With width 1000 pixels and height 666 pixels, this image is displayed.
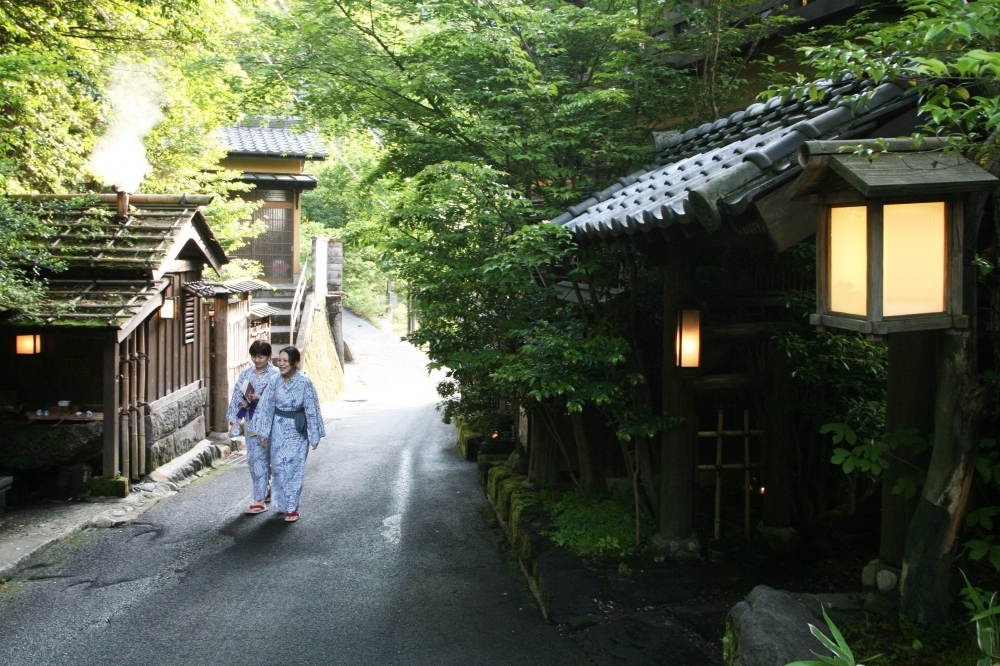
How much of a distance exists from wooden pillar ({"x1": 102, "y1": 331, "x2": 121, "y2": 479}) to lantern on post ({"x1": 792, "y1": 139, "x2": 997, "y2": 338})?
31.8 ft

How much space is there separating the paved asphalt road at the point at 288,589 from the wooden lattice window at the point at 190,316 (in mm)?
3374

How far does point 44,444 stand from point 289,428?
3.77 meters

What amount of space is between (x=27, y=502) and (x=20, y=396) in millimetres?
2042

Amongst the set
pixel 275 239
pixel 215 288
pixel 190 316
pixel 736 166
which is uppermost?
pixel 275 239

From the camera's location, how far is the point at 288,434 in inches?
411

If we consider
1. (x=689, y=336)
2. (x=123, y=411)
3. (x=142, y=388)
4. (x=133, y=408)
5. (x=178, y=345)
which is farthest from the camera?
(x=178, y=345)

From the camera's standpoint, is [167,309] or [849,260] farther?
[167,309]

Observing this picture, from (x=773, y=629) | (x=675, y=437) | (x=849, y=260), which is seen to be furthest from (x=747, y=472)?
(x=849, y=260)

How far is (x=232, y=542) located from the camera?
938 cm

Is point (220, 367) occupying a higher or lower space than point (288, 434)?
higher

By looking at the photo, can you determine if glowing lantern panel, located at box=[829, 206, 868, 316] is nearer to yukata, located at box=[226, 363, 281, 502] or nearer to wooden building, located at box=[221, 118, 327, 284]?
yukata, located at box=[226, 363, 281, 502]

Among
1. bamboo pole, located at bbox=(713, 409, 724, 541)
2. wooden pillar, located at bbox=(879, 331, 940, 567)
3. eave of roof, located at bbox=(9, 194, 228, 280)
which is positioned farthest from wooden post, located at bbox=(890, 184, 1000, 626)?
eave of roof, located at bbox=(9, 194, 228, 280)

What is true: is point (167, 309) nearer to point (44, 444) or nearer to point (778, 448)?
point (44, 444)

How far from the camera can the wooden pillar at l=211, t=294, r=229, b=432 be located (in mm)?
16484
